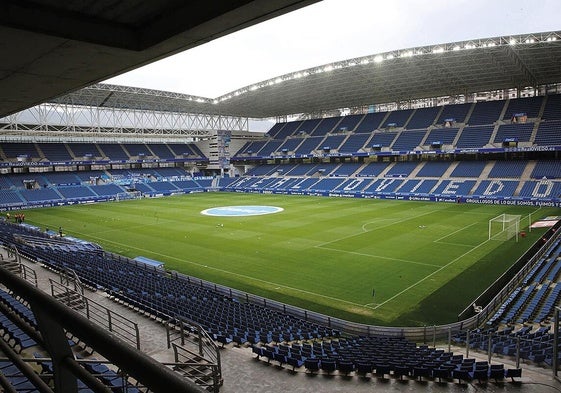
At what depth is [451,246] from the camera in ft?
100

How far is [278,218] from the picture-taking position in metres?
44.4

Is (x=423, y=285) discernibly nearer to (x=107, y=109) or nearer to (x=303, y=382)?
(x=303, y=382)

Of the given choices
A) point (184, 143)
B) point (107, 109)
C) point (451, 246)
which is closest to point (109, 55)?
point (451, 246)

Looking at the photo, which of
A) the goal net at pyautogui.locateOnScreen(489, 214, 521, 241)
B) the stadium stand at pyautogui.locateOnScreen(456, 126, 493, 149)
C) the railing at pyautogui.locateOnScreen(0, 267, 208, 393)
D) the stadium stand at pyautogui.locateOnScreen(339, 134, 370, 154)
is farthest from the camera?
the stadium stand at pyautogui.locateOnScreen(339, 134, 370, 154)

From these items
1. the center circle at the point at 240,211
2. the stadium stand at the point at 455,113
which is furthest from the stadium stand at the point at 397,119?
the center circle at the point at 240,211

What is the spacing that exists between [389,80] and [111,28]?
60492 millimetres

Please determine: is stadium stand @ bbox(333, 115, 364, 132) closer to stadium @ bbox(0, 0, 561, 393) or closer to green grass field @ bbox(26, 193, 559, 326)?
stadium @ bbox(0, 0, 561, 393)

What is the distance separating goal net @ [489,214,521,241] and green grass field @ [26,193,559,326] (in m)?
0.84

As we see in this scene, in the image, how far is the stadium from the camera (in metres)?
5.80

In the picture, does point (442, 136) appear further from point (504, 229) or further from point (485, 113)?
point (504, 229)

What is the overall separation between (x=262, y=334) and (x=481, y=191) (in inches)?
1901

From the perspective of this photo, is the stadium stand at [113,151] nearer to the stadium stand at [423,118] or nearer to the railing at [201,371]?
the stadium stand at [423,118]

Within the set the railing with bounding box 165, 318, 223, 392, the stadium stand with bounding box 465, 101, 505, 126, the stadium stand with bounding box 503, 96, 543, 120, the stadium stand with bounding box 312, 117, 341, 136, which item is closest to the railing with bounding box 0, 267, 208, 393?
the railing with bounding box 165, 318, 223, 392

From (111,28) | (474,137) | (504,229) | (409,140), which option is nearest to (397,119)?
(409,140)
